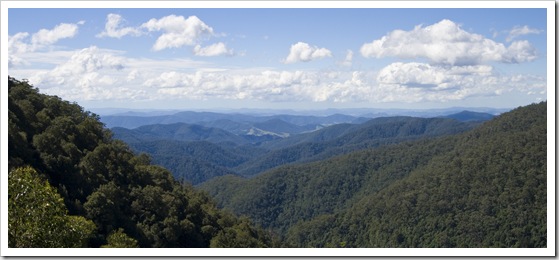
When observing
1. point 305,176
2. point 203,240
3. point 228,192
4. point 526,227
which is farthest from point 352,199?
point 203,240

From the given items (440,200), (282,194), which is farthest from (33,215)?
(282,194)

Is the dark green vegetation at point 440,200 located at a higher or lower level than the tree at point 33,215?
lower

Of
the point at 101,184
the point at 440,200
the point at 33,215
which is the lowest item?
the point at 440,200

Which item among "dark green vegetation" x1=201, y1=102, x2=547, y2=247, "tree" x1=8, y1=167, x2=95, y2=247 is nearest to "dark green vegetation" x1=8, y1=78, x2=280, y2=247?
"tree" x1=8, y1=167, x2=95, y2=247

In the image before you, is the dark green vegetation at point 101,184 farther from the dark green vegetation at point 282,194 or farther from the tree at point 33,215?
the tree at point 33,215

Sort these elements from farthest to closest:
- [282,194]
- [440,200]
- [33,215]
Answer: [282,194] < [440,200] < [33,215]

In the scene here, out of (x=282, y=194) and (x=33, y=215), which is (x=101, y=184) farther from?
(x=282, y=194)

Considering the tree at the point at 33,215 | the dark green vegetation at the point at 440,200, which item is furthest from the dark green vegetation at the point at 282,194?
the dark green vegetation at the point at 440,200

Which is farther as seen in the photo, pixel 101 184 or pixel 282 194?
pixel 282 194
